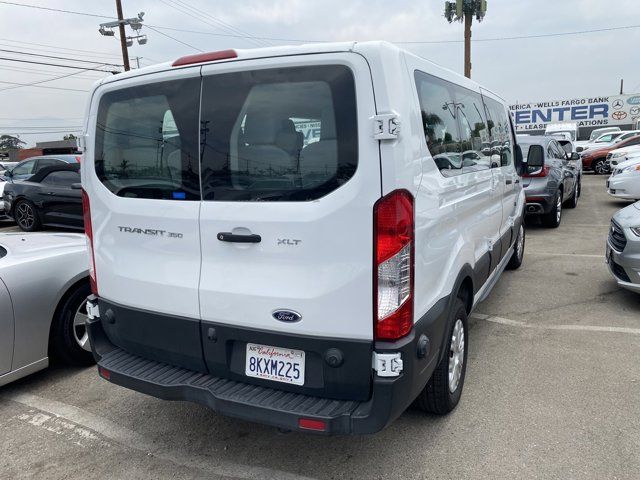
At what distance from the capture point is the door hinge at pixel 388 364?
7.11 feet

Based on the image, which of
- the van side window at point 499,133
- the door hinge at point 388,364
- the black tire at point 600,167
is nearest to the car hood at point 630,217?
the van side window at point 499,133

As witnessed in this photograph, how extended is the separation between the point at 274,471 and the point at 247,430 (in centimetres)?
44

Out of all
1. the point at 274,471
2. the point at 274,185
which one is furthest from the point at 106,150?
the point at 274,471

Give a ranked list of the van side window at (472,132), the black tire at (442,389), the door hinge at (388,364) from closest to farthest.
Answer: the door hinge at (388,364) < the black tire at (442,389) < the van side window at (472,132)

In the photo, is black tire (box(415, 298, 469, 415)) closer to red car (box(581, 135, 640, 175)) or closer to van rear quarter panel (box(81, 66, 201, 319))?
van rear quarter panel (box(81, 66, 201, 319))

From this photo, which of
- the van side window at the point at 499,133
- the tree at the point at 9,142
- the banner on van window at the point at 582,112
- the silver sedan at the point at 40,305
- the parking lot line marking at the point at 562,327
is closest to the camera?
the silver sedan at the point at 40,305

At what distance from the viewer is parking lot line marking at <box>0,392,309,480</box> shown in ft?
8.59

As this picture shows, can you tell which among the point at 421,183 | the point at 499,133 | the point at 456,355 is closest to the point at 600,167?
the point at 499,133

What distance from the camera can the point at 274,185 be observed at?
229 centimetres

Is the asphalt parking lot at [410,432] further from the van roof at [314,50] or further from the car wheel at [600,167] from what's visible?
the car wheel at [600,167]

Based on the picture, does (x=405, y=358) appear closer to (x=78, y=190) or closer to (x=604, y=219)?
(x=78, y=190)

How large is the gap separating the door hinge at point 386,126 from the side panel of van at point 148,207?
0.96m

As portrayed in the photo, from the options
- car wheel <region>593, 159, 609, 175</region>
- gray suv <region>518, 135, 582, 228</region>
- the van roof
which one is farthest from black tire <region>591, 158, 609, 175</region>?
the van roof

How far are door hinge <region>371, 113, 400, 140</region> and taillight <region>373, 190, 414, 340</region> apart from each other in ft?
0.79
